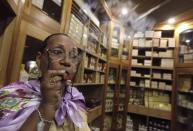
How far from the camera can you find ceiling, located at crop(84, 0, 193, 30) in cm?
290

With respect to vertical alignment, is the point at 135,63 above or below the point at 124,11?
below

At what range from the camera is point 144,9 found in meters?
3.22

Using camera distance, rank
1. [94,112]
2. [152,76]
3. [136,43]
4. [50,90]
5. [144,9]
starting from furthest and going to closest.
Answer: [136,43] < [152,76] < [144,9] < [94,112] < [50,90]

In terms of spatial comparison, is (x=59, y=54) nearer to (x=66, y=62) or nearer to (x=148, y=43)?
(x=66, y=62)

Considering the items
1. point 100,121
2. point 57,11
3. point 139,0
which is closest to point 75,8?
point 57,11

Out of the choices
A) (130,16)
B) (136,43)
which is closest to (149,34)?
(136,43)

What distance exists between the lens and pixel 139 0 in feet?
9.44

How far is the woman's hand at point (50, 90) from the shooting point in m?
0.47

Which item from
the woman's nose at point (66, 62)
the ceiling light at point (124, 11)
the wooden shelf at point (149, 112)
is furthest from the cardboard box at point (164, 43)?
the woman's nose at point (66, 62)

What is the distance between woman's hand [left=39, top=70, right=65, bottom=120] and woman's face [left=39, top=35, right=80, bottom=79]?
0.13 feet

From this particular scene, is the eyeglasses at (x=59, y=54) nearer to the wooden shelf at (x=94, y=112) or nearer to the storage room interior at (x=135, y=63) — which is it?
the storage room interior at (x=135, y=63)

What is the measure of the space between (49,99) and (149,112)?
3561mm

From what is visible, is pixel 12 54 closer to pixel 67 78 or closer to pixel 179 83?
pixel 67 78

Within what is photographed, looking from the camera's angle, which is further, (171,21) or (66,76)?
(171,21)
